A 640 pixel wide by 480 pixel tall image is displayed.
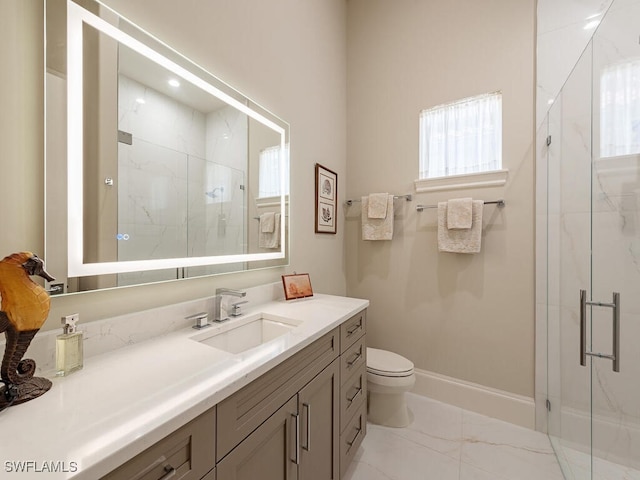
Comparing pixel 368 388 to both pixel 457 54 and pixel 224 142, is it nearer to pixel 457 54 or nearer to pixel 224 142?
pixel 224 142

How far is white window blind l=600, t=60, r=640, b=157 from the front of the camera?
1080mm

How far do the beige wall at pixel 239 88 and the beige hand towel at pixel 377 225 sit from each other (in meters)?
0.28

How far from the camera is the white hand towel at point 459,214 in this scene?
1.88m

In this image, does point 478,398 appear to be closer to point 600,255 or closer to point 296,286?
point 600,255

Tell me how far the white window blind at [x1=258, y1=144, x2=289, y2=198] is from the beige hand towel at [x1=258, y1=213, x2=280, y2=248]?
15cm

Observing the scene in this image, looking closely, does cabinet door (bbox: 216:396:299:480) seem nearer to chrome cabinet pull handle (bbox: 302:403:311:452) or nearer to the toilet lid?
chrome cabinet pull handle (bbox: 302:403:311:452)

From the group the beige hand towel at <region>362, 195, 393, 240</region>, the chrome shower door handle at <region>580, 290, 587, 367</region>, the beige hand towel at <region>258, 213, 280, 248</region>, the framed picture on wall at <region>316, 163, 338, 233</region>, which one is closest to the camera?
the chrome shower door handle at <region>580, 290, 587, 367</region>

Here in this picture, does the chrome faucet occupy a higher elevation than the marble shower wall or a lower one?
lower

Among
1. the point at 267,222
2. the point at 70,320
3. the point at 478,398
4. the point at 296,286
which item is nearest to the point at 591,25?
the point at 267,222

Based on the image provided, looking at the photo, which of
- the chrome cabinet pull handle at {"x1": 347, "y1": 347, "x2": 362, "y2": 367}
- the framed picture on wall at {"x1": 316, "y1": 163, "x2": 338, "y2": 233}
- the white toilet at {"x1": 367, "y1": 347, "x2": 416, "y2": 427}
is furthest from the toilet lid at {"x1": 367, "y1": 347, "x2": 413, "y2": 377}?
the framed picture on wall at {"x1": 316, "y1": 163, "x2": 338, "y2": 233}

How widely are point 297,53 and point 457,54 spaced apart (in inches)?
48.4

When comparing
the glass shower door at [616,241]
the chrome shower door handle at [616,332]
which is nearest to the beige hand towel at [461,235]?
the glass shower door at [616,241]

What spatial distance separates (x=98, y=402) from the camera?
1.91 feet

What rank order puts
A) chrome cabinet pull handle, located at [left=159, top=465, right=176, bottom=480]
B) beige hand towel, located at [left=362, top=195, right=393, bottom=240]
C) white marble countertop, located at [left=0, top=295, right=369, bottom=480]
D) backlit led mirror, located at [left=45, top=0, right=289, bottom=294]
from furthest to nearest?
beige hand towel, located at [left=362, top=195, right=393, bottom=240] < backlit led mirror, located at [left=45, top=0, right=289, bottom=294] < chrome cabinet pull handle, located at [left=159, top=465, right=176, bottom=480] < white marble countertop, located at [left=0, top=295, right=369, bottom=480]
